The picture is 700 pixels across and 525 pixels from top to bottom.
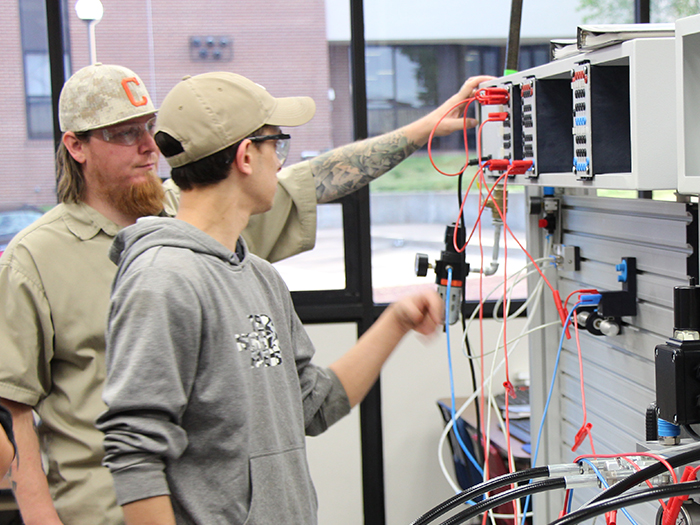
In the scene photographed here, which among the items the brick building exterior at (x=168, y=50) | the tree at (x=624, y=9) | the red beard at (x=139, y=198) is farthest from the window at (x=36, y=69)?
the tree at (x=624, y=9)

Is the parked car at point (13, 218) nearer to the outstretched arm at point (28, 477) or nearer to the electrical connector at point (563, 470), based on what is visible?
the outstretched arm at point (28, 477)

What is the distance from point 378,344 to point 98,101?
81 centimetres

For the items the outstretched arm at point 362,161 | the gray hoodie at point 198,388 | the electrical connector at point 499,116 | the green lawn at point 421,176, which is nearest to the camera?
the gray hoodie at point 198,388

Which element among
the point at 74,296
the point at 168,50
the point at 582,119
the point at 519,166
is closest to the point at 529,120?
the point at 519,166

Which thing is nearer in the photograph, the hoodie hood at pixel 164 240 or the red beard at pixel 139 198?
the hoodie hood at pixel 164 240

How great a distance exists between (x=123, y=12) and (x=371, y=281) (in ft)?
4.73

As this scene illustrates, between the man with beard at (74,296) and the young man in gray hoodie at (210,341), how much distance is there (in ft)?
1.15

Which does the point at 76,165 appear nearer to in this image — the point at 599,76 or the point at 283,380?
the point at 283,380

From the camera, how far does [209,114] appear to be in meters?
1.13

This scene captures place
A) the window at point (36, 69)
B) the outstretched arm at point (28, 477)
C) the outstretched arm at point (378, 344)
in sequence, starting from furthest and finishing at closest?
1. the window at point (36, 69)
2. the outstretched arm at point (28, 477)
3. the outstretched arm at point (378, 344)

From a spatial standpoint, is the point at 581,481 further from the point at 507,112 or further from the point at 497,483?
the point at 507,112

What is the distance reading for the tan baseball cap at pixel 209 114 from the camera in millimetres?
1123

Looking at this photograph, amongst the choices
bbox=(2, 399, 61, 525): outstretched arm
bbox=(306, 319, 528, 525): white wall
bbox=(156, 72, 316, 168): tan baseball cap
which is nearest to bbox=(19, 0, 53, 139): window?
bbox=(306, 319, 528, 525): white wall

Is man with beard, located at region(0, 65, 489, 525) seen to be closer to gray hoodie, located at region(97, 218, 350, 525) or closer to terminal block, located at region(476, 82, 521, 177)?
gray hoodie, located at region(97, 218, 350, 525)
